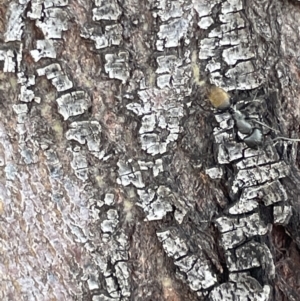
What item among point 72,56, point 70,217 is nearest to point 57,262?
point 70,217

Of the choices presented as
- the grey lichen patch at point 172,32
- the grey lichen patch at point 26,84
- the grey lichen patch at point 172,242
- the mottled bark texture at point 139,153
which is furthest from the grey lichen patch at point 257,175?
the grey lichen patch at point 26,84

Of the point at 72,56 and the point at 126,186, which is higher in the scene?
the point at 72,56

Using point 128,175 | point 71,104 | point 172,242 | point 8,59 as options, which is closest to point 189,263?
point 172,242

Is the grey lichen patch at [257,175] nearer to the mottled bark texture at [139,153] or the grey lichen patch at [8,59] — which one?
the mottled bark texture at [139,153]

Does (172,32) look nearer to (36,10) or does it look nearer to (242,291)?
(36,10)

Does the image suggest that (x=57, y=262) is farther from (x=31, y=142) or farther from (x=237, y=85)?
(x=237, y=85)

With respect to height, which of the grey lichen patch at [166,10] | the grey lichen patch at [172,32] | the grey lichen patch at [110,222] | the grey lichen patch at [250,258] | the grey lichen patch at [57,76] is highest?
the grey lichen patch at [166,10]

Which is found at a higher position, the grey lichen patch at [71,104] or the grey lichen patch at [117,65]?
the grey lichen patch at [117,65]
